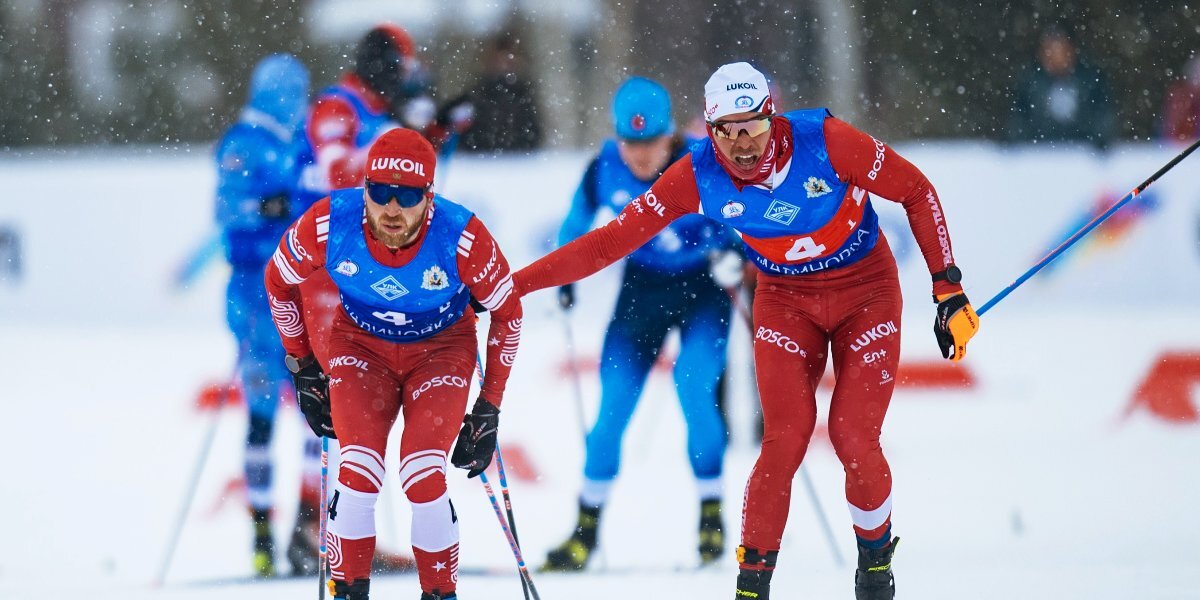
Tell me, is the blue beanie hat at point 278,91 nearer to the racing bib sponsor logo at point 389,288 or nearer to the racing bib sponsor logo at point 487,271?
the racing bib sponsor logo at point 389,288

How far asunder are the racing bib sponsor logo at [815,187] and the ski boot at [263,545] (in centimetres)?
307

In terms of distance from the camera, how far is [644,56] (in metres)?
15.1

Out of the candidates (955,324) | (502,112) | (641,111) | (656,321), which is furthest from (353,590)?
(502,112)

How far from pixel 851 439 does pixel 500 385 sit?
1.20 metres

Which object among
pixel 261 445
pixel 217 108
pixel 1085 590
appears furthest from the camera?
pixel 217 108

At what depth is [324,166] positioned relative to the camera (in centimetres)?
658

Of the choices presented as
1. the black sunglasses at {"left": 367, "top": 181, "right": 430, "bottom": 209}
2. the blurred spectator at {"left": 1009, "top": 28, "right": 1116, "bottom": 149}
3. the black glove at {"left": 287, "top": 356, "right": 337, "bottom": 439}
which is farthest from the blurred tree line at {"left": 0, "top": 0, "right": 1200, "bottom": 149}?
the black sunglasses at {"left": 367, "top": 181, "right": 430, "bottom": 209}

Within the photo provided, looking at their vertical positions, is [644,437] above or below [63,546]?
above

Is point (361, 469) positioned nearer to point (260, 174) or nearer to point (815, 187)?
point (815, 187)

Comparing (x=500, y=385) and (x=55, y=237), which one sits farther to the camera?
(x=55, y=237)

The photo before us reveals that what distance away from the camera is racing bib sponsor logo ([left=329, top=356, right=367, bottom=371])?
15.5 feet

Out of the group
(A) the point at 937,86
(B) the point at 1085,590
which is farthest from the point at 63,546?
(A) the point at 937,86

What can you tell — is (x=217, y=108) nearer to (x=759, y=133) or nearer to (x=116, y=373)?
(x=116, y=373)

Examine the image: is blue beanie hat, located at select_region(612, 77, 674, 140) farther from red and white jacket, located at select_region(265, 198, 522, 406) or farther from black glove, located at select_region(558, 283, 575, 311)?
red and white jacket, located at select_region(265, 198, 522, 406)
